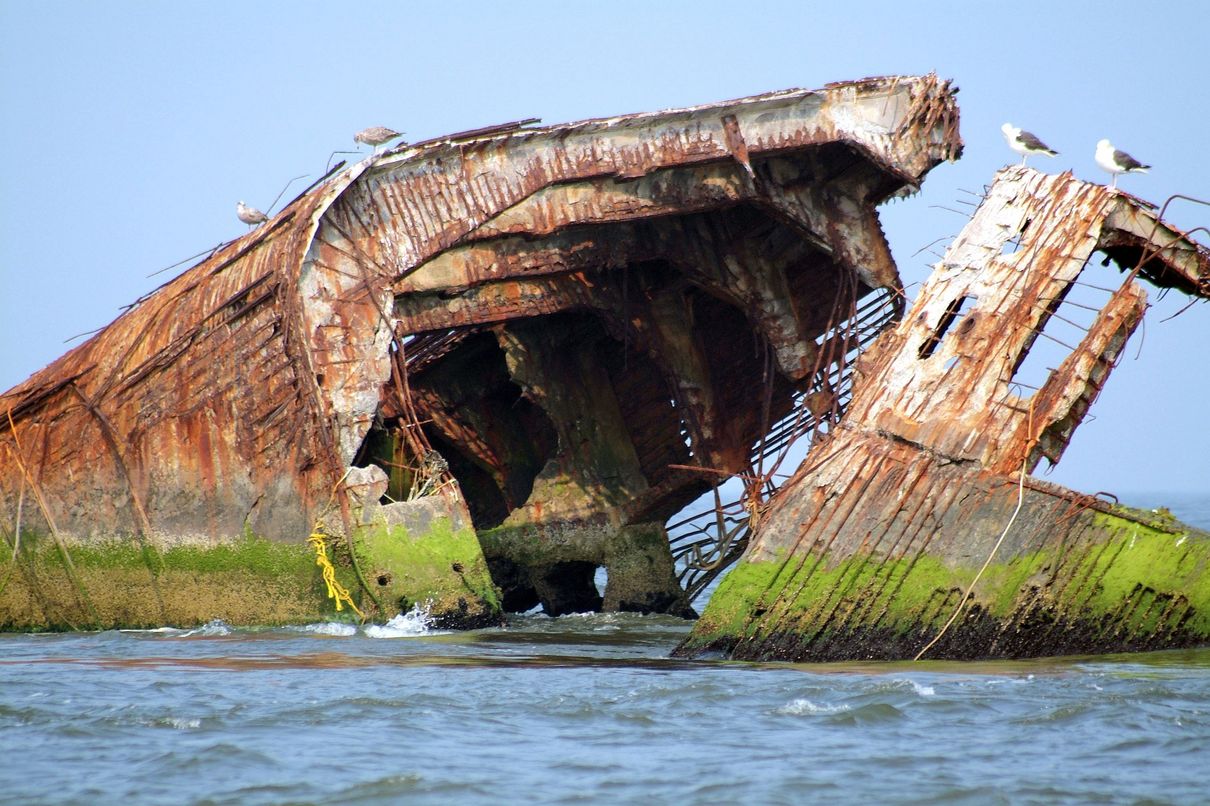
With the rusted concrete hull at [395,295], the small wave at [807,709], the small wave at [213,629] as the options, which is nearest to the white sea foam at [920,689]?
the small wave at [807,709]

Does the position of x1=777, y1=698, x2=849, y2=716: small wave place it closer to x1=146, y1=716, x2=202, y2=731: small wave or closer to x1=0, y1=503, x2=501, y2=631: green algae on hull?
x1=146, y1=716, x2=202, y2=731: small wave

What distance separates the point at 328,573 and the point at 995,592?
5288 millimetres

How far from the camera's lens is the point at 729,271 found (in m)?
14.8

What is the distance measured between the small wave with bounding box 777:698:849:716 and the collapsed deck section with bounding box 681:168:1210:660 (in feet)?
5.07

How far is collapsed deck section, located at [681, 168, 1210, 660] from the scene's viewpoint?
34.8 feet

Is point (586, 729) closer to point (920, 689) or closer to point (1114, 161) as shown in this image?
point (920, 689)

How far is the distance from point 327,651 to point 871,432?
4.30m

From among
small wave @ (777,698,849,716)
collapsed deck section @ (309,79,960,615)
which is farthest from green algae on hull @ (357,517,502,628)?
small wave @ (777,698,849,716)

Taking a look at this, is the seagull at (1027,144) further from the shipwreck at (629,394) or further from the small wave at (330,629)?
the small wave at (330,629)

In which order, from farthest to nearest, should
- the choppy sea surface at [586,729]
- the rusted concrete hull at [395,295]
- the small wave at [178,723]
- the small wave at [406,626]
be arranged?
the rusted concrete hull at [395,295], the small wave at [406,626], the small wave at [178,723], the choppy sea surface at [586,729]

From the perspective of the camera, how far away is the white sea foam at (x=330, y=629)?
12.7 metres

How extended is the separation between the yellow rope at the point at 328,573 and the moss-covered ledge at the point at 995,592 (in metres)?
3.53

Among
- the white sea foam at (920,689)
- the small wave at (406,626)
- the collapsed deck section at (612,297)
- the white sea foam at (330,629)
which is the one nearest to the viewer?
the white sea foam at (920,689)

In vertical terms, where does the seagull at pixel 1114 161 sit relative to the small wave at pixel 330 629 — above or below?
above
